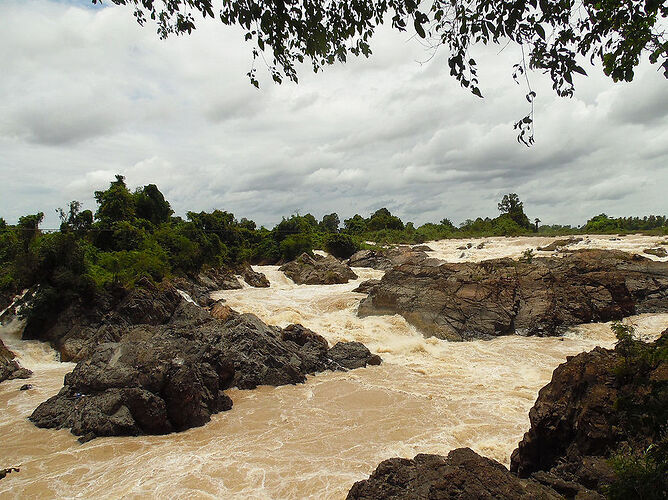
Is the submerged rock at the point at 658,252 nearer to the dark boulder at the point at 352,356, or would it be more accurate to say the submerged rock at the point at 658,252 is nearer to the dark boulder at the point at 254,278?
the dark boulder at the point at 352,356

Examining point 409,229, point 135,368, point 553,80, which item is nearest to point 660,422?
point 553,80

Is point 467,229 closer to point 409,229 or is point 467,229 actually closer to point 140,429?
point 409,229

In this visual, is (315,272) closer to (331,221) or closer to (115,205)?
(115,205)

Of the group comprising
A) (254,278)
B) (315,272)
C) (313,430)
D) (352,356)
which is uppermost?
(315,272)

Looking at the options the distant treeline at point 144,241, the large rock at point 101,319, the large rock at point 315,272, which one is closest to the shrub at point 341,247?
the distant treeline at point 144,241

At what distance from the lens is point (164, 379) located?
982 centimetres

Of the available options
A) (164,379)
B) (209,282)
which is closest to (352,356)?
(164,379)

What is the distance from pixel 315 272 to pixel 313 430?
75.9 feet

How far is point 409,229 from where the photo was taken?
65.6 metres

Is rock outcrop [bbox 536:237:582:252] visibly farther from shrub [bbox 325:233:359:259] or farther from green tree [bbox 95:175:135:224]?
green tree [bbox 95:175:135:224]

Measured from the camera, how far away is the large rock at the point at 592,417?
4086 millimetres

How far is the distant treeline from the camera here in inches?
731

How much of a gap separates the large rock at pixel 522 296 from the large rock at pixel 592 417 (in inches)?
489

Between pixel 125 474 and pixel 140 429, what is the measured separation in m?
1.89
